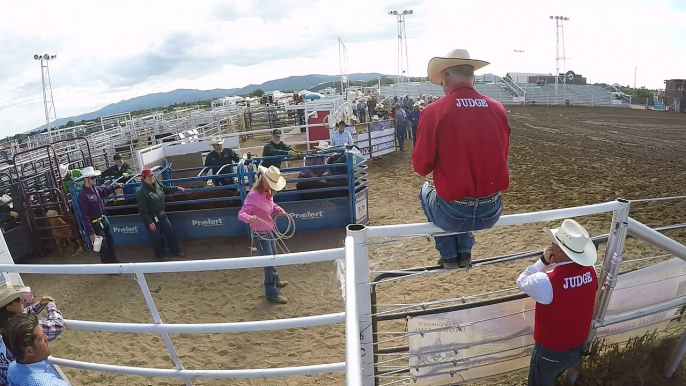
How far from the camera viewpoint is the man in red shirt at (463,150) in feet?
7.13

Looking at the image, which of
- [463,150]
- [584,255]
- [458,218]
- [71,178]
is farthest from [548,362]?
[71,178]

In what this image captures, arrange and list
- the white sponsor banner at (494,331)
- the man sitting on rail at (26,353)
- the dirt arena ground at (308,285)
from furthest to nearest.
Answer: the dirt arena ground at (308,285), the white sponsor banner at (494,331), the man sitting on rail at (26,353)

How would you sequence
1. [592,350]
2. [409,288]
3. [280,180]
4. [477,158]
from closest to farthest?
[477,158] < [592,350] < [280,180] < [409,288]

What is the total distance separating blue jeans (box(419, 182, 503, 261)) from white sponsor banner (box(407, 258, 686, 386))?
0.45 m

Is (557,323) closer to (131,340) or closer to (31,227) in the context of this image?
(131,340)

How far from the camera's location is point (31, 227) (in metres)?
8.33

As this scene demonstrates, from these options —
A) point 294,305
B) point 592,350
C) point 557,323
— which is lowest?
point 294,305

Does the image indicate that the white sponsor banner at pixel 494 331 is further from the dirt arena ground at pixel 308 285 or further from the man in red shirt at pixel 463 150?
the dirt arena ground at pixel 308 285

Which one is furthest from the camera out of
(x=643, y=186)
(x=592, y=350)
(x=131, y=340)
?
(x=643, y=186)

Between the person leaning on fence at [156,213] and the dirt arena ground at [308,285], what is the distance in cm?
55

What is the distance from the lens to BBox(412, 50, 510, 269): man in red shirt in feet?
7.13

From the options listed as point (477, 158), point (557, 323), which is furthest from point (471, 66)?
point (557, 323)

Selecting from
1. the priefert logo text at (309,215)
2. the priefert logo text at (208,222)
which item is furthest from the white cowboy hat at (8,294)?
the priefert logo text at (309,215)

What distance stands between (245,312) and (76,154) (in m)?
14.4
